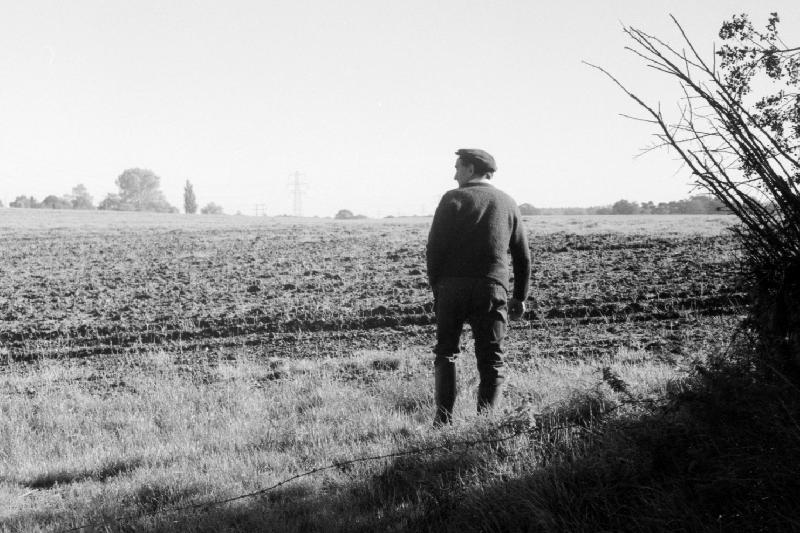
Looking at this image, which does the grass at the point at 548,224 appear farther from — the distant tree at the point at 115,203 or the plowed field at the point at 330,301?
the distant tree at the point at 115,203

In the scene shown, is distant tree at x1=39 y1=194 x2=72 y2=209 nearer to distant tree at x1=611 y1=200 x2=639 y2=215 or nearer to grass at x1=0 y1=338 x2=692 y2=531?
distant tree at x1=611 y1=200 x2=639 y2=215

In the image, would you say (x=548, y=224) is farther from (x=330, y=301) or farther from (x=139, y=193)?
(x=139, y=193)

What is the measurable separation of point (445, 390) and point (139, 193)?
12097 cm

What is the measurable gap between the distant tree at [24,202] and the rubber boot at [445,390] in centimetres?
10284

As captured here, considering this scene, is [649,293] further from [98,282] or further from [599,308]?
[98,282]

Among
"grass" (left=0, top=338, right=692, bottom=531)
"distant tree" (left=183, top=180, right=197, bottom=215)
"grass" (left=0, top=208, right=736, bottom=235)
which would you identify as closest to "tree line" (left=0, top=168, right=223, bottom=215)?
"distant tree" (left=183, top=180, right=197, bottom=215)

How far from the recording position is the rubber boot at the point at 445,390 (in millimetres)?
4975

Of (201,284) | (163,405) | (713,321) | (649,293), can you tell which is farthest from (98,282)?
(713,321)

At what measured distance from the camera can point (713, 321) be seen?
9977mm

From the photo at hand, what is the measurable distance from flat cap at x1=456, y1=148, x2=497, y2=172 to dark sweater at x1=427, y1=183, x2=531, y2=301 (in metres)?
0.15

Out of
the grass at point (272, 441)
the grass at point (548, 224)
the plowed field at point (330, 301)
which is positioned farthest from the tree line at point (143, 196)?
the grass at point (272, 441)

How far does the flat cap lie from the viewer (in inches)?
196

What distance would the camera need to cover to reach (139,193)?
116 metres

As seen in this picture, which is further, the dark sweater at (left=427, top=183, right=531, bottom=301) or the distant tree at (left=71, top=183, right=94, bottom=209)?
the distant tree at (left=71, top=183, right=94, bottom=209)
